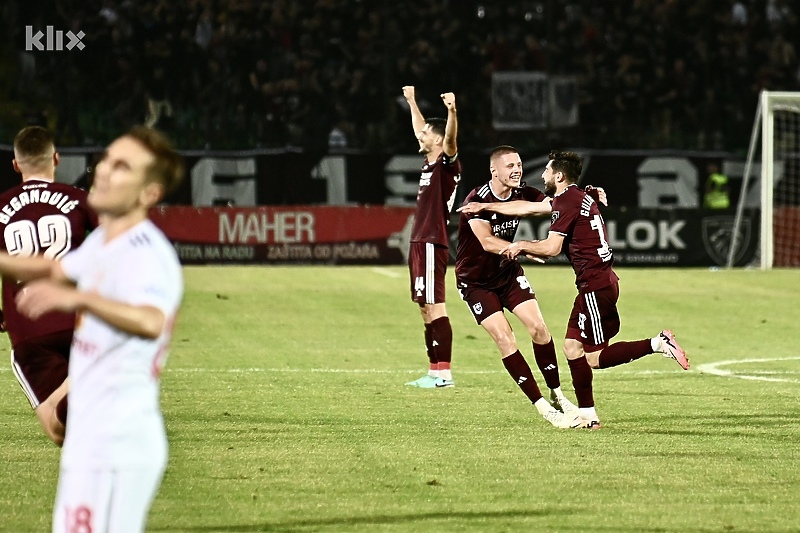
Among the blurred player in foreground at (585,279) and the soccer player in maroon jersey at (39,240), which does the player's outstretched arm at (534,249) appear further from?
the soccer player in maroon jersey at (39,240)

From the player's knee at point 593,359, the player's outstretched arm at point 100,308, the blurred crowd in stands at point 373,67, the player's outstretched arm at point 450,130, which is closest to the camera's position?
the player's outstretched arm at point 100,308

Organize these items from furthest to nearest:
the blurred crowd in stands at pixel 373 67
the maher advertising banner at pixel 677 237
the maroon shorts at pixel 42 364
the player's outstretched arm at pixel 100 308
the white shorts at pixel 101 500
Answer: the blurred crowd in stands at pixel 373 67, the maher advertising banner at pixel 677 237, the maroon shorts at pixel 42 364, the white shorts at pixel 101 500, the player's outstretched arm at pixel 100 308

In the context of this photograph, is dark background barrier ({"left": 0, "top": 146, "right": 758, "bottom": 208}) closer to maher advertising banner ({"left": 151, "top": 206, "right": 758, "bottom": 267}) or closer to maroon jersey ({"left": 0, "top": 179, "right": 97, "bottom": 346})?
maher advertising banner ({"left": 151, "top": 206, "right": 758, "bottom": 267})

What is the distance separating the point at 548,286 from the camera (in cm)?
2195

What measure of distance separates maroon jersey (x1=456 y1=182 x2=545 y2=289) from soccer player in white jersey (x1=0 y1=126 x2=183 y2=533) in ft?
19.7

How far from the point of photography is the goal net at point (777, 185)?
2488 cm

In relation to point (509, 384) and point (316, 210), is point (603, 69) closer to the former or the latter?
point (316, 210)

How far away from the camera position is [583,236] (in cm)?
1016

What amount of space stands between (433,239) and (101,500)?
8763 millimetres

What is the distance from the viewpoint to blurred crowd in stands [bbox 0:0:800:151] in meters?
26.1


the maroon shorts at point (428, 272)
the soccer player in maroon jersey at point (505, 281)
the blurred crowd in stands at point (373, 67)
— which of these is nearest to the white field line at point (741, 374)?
the maroon shorts at point (428, 272)

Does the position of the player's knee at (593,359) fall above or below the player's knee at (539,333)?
below

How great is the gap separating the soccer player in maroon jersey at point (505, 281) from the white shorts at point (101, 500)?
5802 mm

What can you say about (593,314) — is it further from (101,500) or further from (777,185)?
(777,185)
